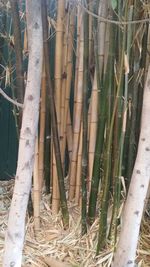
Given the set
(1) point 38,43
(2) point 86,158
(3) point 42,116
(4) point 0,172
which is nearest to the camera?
(1) point 38,43

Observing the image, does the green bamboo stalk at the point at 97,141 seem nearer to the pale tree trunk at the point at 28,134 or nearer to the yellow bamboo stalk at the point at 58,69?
the yellow bamboo stalk at the point at 58,69

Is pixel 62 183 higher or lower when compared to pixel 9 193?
higher

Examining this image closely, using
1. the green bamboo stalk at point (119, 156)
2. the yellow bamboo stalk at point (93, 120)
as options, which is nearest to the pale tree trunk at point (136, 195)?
the green bamboo stalk at point (119, 156)

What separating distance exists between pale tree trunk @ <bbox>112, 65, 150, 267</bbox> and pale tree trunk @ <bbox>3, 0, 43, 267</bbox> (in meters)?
0.37

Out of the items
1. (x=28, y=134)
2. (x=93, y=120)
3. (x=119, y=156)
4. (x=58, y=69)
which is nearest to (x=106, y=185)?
(x=119, y=156)

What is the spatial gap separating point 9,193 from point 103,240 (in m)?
0.69

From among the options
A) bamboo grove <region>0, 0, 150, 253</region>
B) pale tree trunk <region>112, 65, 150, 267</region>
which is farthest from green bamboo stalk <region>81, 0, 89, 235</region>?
pale tree trunk <region>112, 65, 150, 267</region>

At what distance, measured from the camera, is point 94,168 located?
1.60 m

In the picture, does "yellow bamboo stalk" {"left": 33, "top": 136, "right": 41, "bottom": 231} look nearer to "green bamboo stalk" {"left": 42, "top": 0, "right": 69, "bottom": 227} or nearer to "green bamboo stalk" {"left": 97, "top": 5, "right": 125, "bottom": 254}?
"green bamboo stalk" {"left": 42, "top": 0, "right": 69, "bottom": 227}

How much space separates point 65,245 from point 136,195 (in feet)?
1.56

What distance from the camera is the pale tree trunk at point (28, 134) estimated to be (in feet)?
4.04

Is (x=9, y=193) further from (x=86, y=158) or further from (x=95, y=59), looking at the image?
(x=95, y=59)

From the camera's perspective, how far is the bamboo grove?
58.1 inches

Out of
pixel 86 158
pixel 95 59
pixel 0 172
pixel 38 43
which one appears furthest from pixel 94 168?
pixel 0 172
